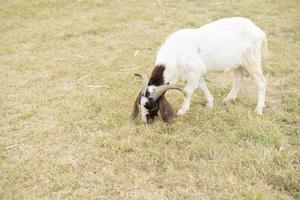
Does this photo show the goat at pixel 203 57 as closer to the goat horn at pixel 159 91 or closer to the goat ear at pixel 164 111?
the goat ear at pixel 164 111

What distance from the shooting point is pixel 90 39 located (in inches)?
380

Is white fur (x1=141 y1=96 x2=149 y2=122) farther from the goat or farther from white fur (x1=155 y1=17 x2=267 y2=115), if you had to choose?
white fur (x1=155 y1=17 x2=267 y2=115)

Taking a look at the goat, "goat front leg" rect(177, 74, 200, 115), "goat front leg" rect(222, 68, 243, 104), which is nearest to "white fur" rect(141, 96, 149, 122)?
the goat

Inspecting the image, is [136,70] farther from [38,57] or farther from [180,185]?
[180,185]

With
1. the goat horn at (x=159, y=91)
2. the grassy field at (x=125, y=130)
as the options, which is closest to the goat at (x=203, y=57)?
the goat horn at (x=159, y=91)

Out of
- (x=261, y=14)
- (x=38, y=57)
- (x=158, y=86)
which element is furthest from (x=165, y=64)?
(x=261, y=14)

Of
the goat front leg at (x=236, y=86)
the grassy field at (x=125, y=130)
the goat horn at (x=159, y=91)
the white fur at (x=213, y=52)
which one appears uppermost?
the white fur at (x=213, y=52)

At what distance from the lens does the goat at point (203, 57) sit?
5.54 metres

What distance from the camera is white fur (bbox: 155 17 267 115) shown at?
5621 mm

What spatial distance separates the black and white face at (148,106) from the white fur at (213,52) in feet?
1.23

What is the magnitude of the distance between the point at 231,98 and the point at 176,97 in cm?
91

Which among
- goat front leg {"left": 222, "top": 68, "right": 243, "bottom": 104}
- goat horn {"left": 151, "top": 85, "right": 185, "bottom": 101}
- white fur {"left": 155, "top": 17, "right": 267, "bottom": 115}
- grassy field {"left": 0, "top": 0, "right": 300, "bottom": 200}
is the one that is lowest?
grassy field {"left": 0, "top": 0, "right": 300, "bottom": 200}

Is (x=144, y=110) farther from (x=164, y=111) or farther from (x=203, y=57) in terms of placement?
(x=203, y=57)

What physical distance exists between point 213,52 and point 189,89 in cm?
65
